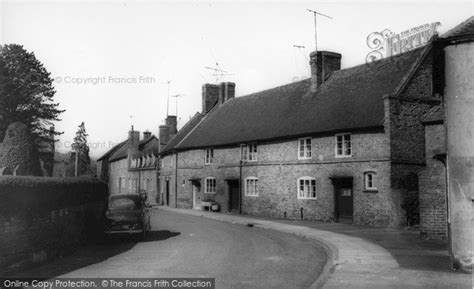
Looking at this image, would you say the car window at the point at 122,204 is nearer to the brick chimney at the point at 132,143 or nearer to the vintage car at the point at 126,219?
the vintage car at the point at 126,219

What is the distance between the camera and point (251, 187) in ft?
102

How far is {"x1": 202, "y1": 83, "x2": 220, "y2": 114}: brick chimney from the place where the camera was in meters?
43.1

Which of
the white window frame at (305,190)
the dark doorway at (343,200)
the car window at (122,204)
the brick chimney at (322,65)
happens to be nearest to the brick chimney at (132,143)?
the brick chimney at (322,65)

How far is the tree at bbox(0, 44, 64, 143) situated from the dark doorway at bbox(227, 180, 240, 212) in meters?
21.1

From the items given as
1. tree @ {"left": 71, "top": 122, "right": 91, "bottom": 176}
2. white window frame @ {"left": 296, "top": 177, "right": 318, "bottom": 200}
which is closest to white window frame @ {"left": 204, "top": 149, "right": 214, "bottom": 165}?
white window frame @ {"left": 296, "top": 177, "right": 318, "bottom": 200}

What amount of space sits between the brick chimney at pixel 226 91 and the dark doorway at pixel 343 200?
20.4m

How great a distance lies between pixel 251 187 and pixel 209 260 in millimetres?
19191

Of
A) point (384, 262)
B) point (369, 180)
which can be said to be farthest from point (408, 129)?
point (384, 262)

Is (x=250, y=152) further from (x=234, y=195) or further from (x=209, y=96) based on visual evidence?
(x=209, y=96)

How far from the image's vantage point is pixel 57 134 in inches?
1864

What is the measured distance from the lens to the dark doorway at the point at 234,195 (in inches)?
1299

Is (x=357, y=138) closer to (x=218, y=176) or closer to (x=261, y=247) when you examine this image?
(x=261, y=247)

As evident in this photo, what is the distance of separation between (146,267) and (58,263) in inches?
115

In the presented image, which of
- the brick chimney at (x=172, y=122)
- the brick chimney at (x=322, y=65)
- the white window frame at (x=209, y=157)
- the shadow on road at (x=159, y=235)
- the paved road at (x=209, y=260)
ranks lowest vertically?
the shadow on road at (x=159, y=235)
